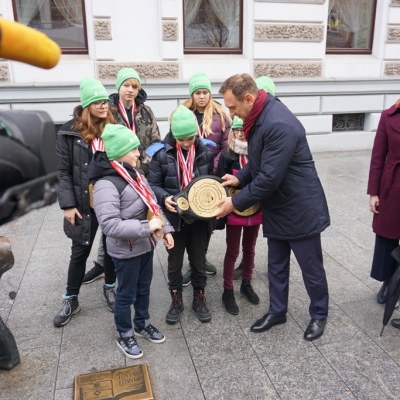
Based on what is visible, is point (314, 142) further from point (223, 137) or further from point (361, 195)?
point (223, 137)

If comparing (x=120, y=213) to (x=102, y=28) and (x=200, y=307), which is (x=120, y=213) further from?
(x=102, y=28)

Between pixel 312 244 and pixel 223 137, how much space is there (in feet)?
4.58

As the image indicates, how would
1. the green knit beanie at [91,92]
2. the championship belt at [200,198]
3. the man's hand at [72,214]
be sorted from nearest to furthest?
the championship belt at [200,198]
the green knit beanie at [91,92]
the man's hand at [72,214]

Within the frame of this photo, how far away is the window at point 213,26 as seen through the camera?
333 inches

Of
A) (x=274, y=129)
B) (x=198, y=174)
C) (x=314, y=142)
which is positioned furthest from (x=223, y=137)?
(x=314, y=142)

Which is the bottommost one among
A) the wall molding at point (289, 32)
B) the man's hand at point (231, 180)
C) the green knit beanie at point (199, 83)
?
the man's hand at point (231, 180)

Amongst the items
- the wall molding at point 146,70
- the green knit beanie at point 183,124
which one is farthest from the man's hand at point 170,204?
the wall molding at point 146,70

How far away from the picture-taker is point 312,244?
9.62 ft

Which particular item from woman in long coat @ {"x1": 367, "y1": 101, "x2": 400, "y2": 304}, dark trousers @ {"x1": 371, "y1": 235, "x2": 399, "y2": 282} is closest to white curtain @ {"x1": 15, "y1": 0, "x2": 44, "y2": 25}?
woman in long coat @ {"x1": 367, "y1": 101, "x2": 400, "y2": 304}

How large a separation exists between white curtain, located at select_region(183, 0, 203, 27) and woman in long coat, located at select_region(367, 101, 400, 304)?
6205 mm

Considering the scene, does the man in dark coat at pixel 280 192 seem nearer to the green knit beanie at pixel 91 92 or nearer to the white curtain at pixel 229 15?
the green knit beanie at pixel 91 92

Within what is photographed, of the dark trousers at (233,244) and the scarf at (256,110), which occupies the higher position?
the scarf at (256,110)

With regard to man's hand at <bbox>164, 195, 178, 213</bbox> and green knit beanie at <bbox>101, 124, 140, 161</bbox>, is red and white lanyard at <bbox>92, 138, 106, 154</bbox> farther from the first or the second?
man's hand at <bbox>164, 195, 178, 213</bbox>

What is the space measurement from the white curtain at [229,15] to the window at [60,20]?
2.70m
